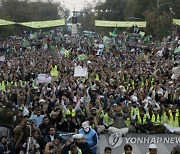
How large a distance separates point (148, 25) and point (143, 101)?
40606 millimetres

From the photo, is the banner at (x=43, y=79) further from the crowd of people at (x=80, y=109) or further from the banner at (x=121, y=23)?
the banner at (x=121, y=23)

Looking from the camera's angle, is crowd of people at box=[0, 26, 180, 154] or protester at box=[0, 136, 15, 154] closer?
protester at box=[0, 136, 15, 154]

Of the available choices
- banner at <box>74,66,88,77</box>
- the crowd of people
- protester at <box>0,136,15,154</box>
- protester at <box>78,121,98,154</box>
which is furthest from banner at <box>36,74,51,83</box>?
protester at <box>0,136,15,154</box>

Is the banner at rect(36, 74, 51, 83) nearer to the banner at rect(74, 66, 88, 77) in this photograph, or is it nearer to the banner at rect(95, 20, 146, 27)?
the banner at rect(74, 66, 88, 77)

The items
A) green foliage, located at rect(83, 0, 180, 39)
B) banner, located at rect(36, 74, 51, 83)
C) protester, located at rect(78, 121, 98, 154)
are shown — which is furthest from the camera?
green foliage, located at rect(83, 0, 180, 39)

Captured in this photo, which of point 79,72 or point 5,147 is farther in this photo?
point 79,72

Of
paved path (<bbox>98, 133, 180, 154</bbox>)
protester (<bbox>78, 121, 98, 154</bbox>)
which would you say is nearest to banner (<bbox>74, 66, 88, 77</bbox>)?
paved path (<bbox>98, 133, 180, 154</bbox>)

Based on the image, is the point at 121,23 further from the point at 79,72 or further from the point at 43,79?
the point at 43,79

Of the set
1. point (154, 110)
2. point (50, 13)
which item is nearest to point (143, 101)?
point (154, 110)

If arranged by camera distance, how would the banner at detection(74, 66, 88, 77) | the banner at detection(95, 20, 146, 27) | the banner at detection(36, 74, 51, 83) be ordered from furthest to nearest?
the banner at detection(95, 20, 146, 27) < the banner at detection(74, 66, 88, 77) < the banner at detection(36, 74, 51, 83)

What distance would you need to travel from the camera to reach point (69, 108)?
43.2ft

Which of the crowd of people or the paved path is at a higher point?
the crowd of people

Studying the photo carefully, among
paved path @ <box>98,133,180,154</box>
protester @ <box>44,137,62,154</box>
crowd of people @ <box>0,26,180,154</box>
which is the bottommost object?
paved path @ <box>98,133,180,154</box>

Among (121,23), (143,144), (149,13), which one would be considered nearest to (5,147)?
(143,144)
